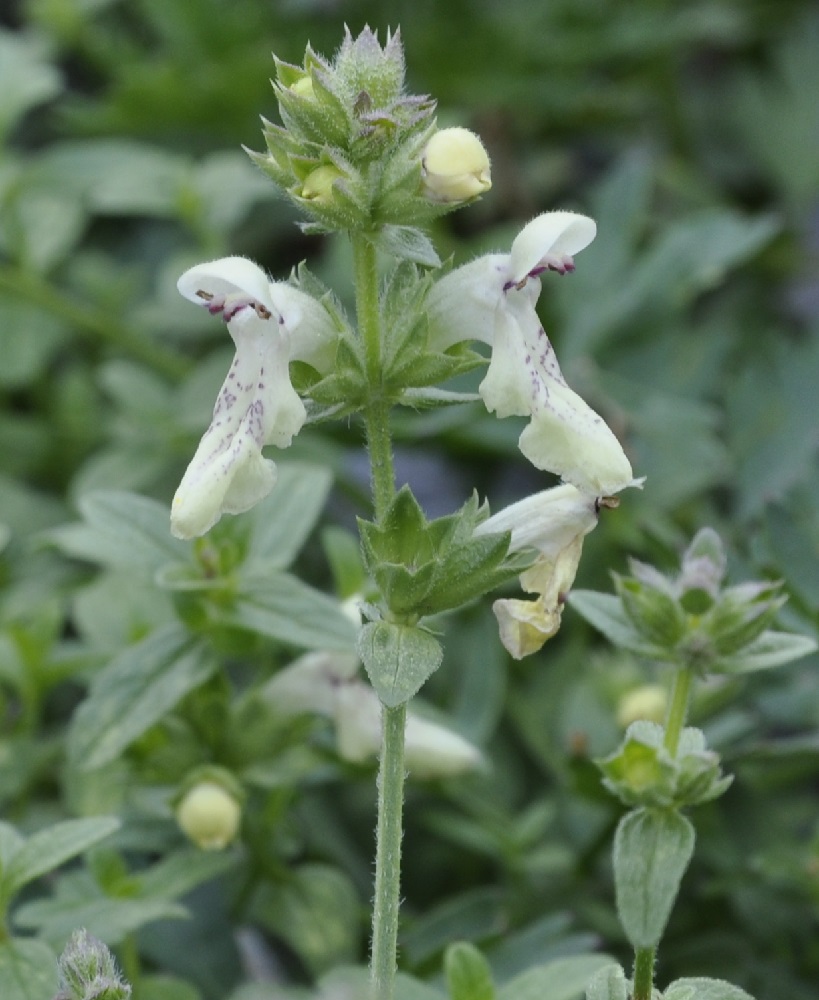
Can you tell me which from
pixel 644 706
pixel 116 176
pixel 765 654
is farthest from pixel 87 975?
pixel 116 176

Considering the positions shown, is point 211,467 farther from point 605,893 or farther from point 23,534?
point 23,534

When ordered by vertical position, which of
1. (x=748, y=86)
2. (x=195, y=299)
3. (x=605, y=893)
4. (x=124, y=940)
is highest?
(x=748, y=86)

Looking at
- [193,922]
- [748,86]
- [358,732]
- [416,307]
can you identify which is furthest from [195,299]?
[748,86]

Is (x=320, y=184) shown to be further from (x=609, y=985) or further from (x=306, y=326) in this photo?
(x=609, y=985)

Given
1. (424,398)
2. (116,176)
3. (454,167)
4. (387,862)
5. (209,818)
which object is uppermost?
(116,176)

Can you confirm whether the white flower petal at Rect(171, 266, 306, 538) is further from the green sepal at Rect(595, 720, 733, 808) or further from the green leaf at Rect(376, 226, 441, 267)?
the green sepal at Rect(595, 720, 733, 808)

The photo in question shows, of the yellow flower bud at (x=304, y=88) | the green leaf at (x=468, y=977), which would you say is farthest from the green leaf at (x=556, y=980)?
the yellow flower bud at (x=304, y=88)

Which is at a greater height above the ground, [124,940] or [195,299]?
[195,299]
